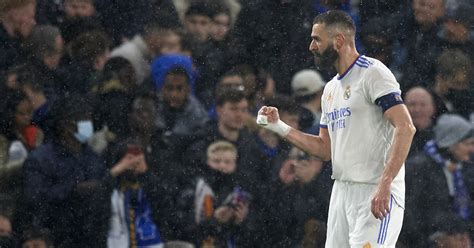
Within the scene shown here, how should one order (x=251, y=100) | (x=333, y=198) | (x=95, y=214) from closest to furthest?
1. (x=333, y=198)
2. (x=95, y=214)
3. (x=251, y=100)

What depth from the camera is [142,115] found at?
7.70 meters

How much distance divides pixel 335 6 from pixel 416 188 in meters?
1.69

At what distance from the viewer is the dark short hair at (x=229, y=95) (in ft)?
25.3

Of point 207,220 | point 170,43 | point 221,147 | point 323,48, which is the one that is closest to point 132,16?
point 170,43

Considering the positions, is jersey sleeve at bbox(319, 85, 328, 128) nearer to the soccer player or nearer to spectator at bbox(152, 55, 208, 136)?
the soccer player

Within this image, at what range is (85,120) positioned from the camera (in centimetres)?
759

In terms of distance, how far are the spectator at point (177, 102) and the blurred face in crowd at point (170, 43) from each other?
16cm

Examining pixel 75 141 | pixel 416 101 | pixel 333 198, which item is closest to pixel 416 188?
pixel 416 101

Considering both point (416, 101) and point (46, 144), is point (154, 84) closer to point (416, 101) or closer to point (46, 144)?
point (46, 144)

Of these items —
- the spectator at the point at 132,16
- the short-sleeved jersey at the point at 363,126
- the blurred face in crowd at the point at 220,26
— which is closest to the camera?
the short-sleeved jersey at the point at 363,126

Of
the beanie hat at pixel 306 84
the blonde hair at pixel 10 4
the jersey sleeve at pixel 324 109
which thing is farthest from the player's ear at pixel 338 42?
the blonde hair at pixel 10 4

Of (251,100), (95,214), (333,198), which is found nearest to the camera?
(333,198)

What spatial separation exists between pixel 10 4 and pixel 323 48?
3.19 metres

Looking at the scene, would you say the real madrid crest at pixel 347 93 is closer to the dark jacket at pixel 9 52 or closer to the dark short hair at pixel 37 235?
the dark short hair at pixel 37 235
